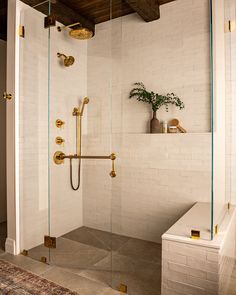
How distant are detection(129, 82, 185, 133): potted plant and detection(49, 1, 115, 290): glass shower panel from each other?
0.25 meters

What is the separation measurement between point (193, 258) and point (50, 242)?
135 centimetres

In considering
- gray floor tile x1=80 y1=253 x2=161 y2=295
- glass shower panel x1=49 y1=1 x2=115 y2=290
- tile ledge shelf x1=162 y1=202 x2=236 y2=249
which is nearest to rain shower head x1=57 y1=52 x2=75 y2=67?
glass shower panel x1=49 y1=1 x2=115 y2=290

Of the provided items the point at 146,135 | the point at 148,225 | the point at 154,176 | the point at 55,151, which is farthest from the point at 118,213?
the point at 55,151

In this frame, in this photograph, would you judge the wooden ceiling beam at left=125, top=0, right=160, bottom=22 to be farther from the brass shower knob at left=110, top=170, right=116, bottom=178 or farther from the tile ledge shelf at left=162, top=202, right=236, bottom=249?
the tile ledge shelf at left=162, top=202, right=236, bottom=249

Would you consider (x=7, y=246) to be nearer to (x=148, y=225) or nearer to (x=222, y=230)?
(x=148, y=225)

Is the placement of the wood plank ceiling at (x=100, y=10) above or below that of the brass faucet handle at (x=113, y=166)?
above

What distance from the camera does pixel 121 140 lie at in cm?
189

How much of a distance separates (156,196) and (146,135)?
444 millimetres

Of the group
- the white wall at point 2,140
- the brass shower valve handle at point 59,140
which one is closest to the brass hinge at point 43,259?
the brass shower valve handle at point 59,140

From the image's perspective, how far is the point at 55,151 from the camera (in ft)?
7.37

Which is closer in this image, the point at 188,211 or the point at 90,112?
the point at 188,211

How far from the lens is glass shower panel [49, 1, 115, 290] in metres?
1.94

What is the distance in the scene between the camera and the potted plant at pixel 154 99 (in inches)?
69.4

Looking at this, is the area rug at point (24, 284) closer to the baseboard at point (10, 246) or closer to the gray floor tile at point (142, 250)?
the baseboard at point (10, 246)
